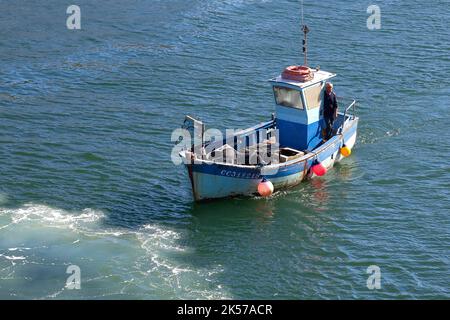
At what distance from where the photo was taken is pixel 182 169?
105 feet

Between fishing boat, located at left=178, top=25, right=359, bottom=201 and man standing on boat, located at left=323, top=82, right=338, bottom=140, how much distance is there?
16cm

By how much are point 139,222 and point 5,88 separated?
1440 cm

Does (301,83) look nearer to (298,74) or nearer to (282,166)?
(298,74)

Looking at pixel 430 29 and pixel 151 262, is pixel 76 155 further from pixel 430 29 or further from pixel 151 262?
pixel 430 29

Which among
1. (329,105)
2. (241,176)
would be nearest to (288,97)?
(329,105)

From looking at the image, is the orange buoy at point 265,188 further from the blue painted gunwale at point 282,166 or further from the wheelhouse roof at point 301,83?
the wheelhouse roof at point 301,83

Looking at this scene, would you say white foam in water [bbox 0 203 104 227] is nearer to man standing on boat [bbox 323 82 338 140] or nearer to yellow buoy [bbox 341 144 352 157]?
man standing on boat [bbox 323 82 338 140]

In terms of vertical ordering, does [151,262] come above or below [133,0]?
below

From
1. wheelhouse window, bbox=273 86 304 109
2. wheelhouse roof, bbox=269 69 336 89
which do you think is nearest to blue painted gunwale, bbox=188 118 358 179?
wheelhouse window, bbox=273 86 304 109

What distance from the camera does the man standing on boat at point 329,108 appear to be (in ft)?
104

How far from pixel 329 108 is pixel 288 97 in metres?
1.89

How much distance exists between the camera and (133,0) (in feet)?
169

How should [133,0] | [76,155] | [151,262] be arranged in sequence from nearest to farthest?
[151,262] < [76,155] < [133,0]
